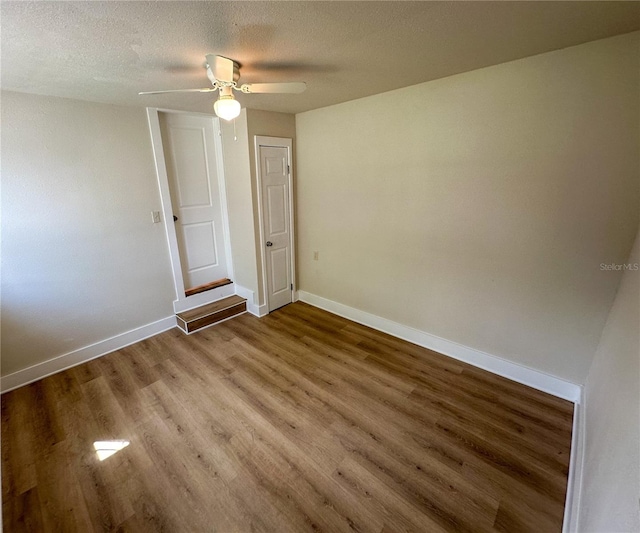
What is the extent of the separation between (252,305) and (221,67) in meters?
2.63

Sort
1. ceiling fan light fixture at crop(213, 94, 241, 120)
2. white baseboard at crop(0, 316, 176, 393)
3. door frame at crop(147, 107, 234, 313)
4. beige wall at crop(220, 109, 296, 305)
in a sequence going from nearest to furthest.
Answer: ceiling fan light fixture at crop(213, 94, 241, 120), white baseboard at crop(0, 316, 176, 393), door frame at crop(147, 107, 234, 313), beige wall at crop(220, 109, 296, 305)

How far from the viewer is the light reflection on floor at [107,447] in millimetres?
1825

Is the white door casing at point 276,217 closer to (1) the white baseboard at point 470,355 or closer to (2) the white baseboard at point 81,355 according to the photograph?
Answer: (1) the white baseboard at point 470,355

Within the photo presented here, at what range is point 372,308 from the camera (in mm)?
3250

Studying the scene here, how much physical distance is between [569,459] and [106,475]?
2787 mm

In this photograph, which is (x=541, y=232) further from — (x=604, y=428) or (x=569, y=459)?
(x=569, y=459)

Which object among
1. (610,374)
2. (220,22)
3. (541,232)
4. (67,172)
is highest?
(220,22)

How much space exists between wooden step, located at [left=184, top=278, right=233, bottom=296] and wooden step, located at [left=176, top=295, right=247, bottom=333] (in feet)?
0.62

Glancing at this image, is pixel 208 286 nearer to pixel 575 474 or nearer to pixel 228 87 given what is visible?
pixel 228 87

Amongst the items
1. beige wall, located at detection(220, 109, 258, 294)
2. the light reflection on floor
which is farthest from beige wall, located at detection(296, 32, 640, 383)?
the light reflection on floor

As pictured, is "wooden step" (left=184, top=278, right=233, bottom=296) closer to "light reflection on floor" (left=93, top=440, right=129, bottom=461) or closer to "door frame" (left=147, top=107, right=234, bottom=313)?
"door frame" (left=147, top=107, right=234, bottom=313)

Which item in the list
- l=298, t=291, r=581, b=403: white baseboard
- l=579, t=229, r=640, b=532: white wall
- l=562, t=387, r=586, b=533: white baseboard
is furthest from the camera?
l=298, t=291, r=581, b=403: white baseboard

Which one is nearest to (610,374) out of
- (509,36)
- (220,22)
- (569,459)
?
(569,459)

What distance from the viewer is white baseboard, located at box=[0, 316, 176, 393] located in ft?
7.86
